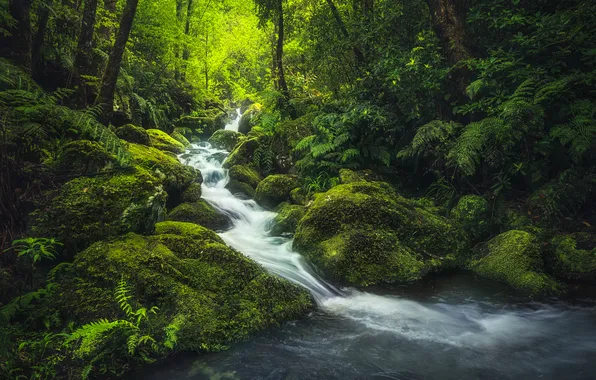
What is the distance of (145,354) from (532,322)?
176 inches

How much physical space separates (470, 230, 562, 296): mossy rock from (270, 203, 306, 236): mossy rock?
357 cm

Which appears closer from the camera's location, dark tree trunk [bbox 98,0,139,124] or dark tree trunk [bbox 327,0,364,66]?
dark tree trunk [bbox 98,0,139,124]

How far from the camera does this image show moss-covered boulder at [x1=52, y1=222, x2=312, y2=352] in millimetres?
3547

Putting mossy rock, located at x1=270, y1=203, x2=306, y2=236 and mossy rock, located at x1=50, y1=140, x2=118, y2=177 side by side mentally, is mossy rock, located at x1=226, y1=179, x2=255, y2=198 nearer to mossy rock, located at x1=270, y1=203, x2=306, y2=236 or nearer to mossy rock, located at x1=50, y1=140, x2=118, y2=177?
mossy rock, located at x1=270, y1=203, x2=306, y2=236

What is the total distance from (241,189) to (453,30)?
676 centimetres

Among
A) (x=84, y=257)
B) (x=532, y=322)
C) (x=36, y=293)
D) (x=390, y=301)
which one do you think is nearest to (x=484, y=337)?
(x=532, y=322)

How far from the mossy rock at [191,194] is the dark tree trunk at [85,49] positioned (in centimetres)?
299

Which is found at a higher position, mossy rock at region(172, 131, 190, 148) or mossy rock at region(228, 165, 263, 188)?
mossy rock at region(172, 131, 190, 148)

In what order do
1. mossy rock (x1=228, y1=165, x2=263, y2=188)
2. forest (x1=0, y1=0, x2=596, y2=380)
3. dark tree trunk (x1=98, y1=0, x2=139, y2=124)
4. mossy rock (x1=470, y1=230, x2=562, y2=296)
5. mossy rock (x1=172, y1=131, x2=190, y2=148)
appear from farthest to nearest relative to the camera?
mossy rock (x1=172, y1=131, x2=190, y2=148) < mossy rock (x1=228, y1=165, x2=263, y2=188) < dark tree trunk (x1=98, y1=0, x2=139, y2=124) < mossy rock (x1=470, y1=230, x2=562, y2=296) < forest (x1=0, y1=0, x2=596, y2=380)

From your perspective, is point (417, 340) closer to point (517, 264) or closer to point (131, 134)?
point (517, 264)

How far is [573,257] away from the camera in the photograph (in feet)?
17.0

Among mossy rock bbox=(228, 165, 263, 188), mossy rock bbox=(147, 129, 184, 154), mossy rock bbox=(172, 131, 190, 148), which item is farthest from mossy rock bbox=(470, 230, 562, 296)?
mossy rock bbox=(172, 131, 190, 148)

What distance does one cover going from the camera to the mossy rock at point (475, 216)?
6.34 metres

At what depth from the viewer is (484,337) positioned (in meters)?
4.08
